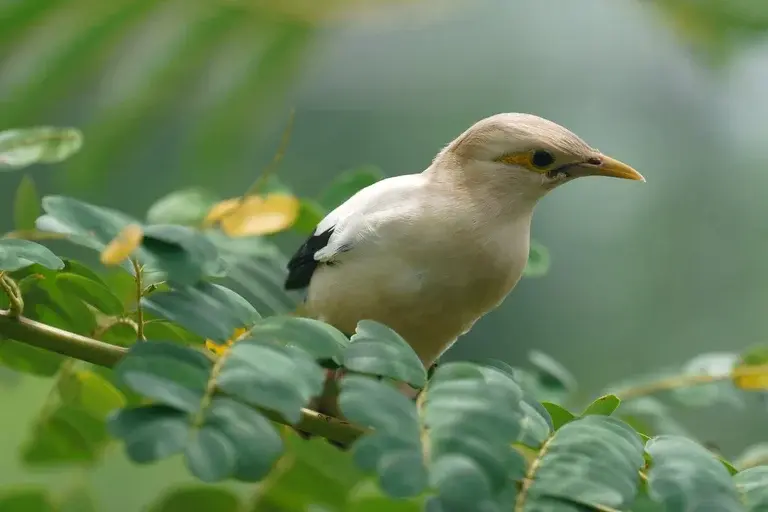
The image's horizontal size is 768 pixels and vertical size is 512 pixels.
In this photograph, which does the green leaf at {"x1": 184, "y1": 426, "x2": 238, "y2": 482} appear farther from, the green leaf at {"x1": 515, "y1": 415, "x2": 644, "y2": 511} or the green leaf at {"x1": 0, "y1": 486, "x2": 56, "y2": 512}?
the green leaf at {"x1": 0, "y1": 486, "x2": 56, "y2": 512}

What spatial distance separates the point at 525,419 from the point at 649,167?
143 centimetres

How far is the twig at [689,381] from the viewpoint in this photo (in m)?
0.66

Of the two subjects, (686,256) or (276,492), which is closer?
(276,492)

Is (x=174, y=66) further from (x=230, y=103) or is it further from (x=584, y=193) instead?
(x=584, y=193)

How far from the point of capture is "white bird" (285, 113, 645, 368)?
1.68ft

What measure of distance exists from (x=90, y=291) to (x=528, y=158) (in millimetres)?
294

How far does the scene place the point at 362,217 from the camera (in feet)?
1.83

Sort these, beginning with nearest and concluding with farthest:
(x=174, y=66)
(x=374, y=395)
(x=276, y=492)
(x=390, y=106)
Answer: (x=374, y=395)
(x=276, y=492)
(x=174, y=66)
(x=390, y=106)

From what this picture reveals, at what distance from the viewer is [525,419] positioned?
15.3 inches

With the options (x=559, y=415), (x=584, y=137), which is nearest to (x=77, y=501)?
(x=559, y=415)

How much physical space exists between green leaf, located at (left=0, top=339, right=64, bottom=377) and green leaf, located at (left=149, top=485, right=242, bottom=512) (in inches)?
5.1

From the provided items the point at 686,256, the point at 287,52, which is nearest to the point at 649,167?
the point at 686,256

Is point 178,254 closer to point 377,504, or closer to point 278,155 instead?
point 278,155

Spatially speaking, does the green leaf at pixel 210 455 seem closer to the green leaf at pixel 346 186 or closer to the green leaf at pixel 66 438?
the green leaf at pixel 66 438
